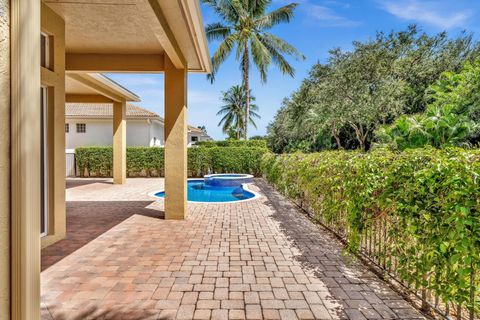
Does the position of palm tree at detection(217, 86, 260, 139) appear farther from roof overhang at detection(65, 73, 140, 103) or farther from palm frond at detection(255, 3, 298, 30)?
roof overhang at detection(65, 73, 140, 103)

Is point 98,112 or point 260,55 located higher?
point 260,55

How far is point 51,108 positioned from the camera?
19.6ft

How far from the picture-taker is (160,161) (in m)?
19.9

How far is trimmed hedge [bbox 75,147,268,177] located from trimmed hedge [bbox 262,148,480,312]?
1549 cm

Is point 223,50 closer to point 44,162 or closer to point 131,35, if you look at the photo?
point 131,35

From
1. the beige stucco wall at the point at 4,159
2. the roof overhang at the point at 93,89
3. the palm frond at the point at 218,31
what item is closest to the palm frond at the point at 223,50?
the palm frond at the point at 218,31

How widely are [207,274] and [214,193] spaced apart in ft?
34.7

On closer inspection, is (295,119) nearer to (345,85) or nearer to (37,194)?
(345,85)

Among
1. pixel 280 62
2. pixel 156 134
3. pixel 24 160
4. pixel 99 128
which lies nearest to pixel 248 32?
pixel 280 62

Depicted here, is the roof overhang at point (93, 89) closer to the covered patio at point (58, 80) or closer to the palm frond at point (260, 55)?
the covered patio at point (58, 80)

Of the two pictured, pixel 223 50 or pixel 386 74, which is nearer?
pixel 386 74

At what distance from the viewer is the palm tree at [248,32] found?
22266mm

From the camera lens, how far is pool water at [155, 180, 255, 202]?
12.9 m

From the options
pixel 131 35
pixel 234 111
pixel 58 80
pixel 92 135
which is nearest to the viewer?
pixel 58 80
